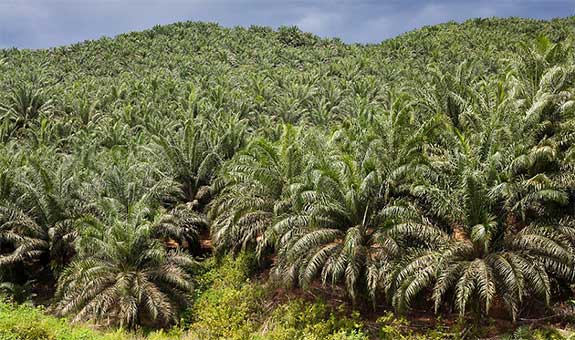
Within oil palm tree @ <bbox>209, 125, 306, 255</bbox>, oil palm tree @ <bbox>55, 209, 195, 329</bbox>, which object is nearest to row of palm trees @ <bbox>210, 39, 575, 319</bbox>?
oil palm tree @ <bbox>209, 125, 306, 255</bbox>

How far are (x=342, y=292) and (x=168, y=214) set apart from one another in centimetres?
713

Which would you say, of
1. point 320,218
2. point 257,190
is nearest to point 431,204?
point 320,218

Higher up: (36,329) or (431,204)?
(431,204)

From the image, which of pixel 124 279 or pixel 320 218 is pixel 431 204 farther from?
pixel 124 279

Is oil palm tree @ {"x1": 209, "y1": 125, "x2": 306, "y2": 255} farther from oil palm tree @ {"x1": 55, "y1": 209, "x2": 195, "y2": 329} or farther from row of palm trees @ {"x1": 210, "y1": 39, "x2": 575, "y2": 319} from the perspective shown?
oil palm tree @ {"x1": 55, "y1": 209, "x2": 195, "y2": 329}

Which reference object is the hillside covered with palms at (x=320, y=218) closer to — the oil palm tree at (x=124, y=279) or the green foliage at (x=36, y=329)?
the oil palm tree at (x=124, y=279)

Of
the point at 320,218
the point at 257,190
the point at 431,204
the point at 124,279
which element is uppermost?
the point at 257,190

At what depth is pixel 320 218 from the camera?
52.2 feet

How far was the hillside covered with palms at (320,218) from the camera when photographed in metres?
13.9

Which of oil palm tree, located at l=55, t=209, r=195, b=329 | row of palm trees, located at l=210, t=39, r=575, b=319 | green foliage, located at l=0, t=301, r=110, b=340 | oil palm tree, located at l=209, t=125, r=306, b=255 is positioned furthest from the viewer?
oil palm tree, located at l=209, t=125, r=306, b=255

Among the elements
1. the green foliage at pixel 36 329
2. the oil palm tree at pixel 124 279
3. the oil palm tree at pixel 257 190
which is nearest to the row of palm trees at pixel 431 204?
the oil palm tree at pixel 257 190

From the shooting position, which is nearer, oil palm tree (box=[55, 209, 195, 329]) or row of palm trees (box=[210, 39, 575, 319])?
row of palm trees (box=[210, 39, 575, 319])

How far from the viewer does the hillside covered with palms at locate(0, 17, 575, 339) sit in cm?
1394

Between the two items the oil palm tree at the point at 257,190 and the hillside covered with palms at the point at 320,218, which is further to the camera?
the oil palm tree at the point at 257,190
